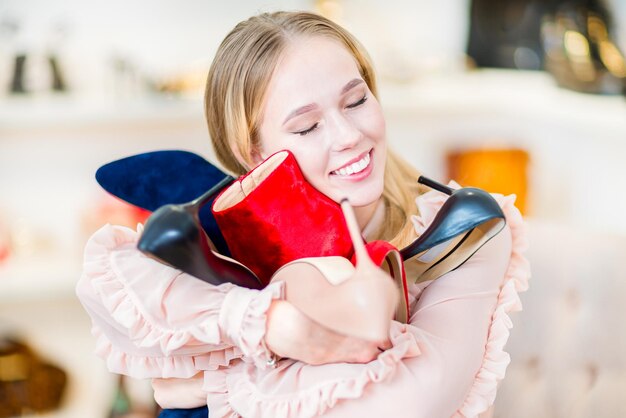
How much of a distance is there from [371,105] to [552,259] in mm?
517

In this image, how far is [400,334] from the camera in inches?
27.4

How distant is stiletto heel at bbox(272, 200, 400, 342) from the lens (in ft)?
1.82

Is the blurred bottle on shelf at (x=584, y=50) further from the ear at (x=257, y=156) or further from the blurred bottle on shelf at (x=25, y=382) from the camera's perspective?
the blurred bottle on shelf at (x=25, y=382)

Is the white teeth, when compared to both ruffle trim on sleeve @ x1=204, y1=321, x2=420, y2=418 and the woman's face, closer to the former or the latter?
the woman's face

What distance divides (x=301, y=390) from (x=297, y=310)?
10 centimetres

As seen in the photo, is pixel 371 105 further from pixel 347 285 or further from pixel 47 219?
pixel 47 219

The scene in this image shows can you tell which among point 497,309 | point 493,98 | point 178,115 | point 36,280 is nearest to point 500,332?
point 497,309

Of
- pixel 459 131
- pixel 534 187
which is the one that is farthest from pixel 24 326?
pixel 534 187

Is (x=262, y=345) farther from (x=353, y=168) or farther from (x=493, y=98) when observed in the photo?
(x=493, y=98)

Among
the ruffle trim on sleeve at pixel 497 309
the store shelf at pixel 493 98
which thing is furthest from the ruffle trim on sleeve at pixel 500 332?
the store shelf at pixel 493 98

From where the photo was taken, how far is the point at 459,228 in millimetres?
687

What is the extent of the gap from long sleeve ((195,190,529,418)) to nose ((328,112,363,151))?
0.18 meters

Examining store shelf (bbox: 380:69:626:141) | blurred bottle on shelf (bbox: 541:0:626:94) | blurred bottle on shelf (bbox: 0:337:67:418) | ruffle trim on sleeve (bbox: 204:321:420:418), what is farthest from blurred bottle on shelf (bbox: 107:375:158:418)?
blurred bottle on shelf (bbox: 541:0:626:94)

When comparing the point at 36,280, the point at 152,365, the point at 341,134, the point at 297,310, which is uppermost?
the point at 341,134
